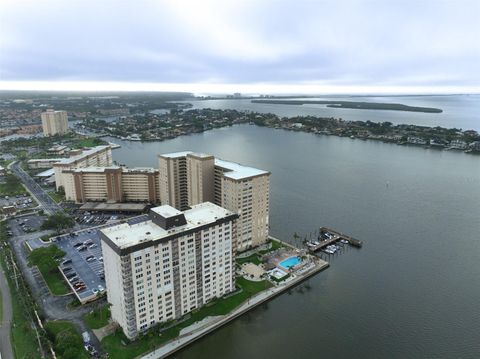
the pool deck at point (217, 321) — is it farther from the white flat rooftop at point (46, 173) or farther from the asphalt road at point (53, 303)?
the white flat rooftop at point (46, 173)

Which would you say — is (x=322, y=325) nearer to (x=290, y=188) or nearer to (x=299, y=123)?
(x=290, y=188)

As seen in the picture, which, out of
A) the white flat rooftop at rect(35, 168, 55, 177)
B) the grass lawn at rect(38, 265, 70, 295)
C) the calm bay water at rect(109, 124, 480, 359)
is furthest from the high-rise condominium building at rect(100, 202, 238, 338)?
the white flat rooftop at rect(35, 168, 55, 177)

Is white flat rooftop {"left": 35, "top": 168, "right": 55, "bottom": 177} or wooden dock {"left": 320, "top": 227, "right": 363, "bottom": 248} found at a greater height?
white flat rooftop {"left": 35, "top": 168, "right": 55, "bottom": 177}

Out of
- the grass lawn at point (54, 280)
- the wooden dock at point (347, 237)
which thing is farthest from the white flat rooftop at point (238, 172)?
the grass lawn at point (54, 280)

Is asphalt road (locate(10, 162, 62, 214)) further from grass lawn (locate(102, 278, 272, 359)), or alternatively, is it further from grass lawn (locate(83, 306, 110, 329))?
grass lawn (locate(102, 278, 272, 359))

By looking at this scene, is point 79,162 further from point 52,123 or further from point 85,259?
point 52,123

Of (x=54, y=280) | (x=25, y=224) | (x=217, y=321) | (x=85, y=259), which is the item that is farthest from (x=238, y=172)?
(x=25, y=224)
